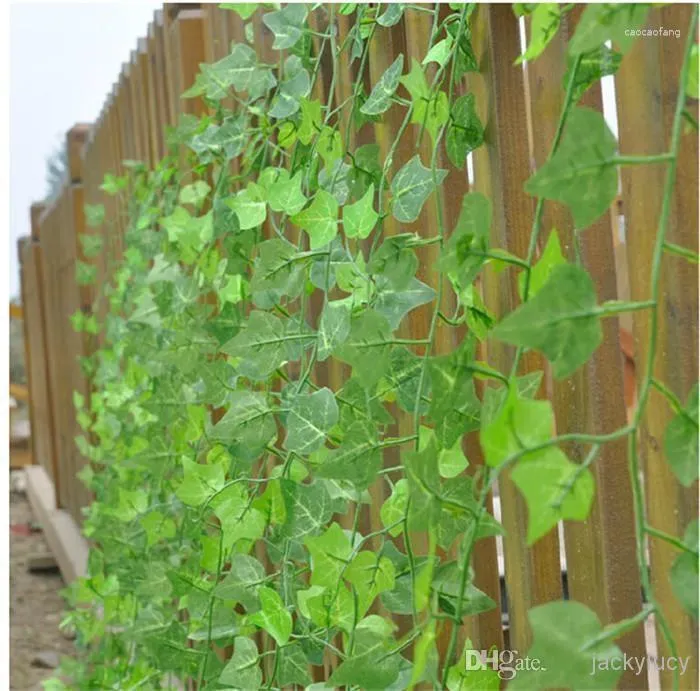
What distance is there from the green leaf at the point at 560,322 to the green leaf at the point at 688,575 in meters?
0.11

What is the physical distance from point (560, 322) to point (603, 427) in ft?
1.42

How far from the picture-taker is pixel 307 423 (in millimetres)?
1107

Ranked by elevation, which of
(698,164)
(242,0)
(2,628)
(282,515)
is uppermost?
(242,0)

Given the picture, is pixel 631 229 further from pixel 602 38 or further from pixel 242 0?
pixel 242 0

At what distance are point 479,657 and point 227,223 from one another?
71cm

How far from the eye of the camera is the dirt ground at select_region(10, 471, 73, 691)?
414cm

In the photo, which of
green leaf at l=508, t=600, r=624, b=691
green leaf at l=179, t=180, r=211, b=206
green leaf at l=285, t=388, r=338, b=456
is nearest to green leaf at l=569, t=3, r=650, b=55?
green leaf at l=508, t=600, r=624, b=691

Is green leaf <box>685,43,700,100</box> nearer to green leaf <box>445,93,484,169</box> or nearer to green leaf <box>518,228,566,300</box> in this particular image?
green leaf <box>518,228,566,300</box>

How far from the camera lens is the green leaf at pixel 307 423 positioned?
3.60 feet

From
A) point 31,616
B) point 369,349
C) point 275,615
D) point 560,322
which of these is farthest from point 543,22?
point 31,616

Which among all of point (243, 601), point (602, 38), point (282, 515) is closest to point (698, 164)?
point (602, 38)

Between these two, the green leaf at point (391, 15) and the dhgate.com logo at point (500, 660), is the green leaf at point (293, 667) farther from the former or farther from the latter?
the green leaf at point (391, 15)

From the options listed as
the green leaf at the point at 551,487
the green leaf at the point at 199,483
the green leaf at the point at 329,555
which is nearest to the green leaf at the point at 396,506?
the green leaf at the point at 329,555

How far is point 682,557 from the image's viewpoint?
0.65 m
